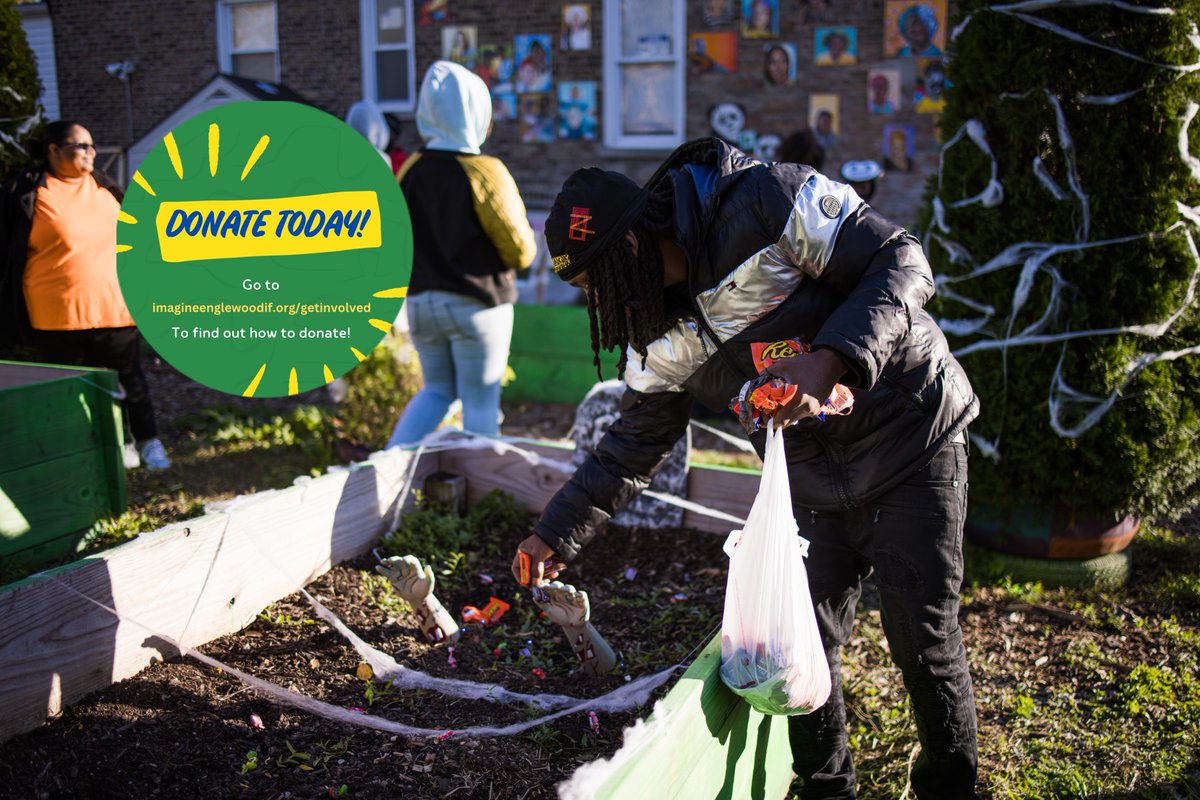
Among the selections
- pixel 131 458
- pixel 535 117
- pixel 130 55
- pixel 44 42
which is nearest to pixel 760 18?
pixel 535 117

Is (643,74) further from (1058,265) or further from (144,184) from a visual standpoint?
(144,184)

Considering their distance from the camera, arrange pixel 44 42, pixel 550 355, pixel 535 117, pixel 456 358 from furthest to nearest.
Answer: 1. pixel 44 42
2. pixel 535 117
3. pixel 550 355
4. pixel 456 358

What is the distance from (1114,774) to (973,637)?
0.88 m

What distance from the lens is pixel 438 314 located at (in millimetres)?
4500

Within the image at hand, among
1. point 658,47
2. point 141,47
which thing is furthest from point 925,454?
point 141,47

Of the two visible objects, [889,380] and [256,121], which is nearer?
[889,380]

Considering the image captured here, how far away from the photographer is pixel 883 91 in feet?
35.8

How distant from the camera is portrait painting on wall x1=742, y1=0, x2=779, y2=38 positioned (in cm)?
1115

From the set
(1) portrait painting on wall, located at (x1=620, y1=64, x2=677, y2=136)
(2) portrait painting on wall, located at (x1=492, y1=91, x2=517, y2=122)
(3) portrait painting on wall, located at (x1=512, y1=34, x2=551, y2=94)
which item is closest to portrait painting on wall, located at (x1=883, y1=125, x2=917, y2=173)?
(1) portrait painting on wall, located at (x1=620, y1=64, x2=677, y2=136)

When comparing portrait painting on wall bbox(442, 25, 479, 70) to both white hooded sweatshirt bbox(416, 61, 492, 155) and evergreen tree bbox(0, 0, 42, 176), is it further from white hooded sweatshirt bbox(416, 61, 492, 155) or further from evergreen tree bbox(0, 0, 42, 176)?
white hooded sweatshirt bbox(416, 61, 492, 155)

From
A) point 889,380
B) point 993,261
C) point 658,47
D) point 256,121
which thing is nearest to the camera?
point 889,380

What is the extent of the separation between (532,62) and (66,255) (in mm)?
8403

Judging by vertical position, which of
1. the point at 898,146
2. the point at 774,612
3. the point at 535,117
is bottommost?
the point at 774,612

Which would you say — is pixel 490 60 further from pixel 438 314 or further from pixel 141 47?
pixel 438 314
